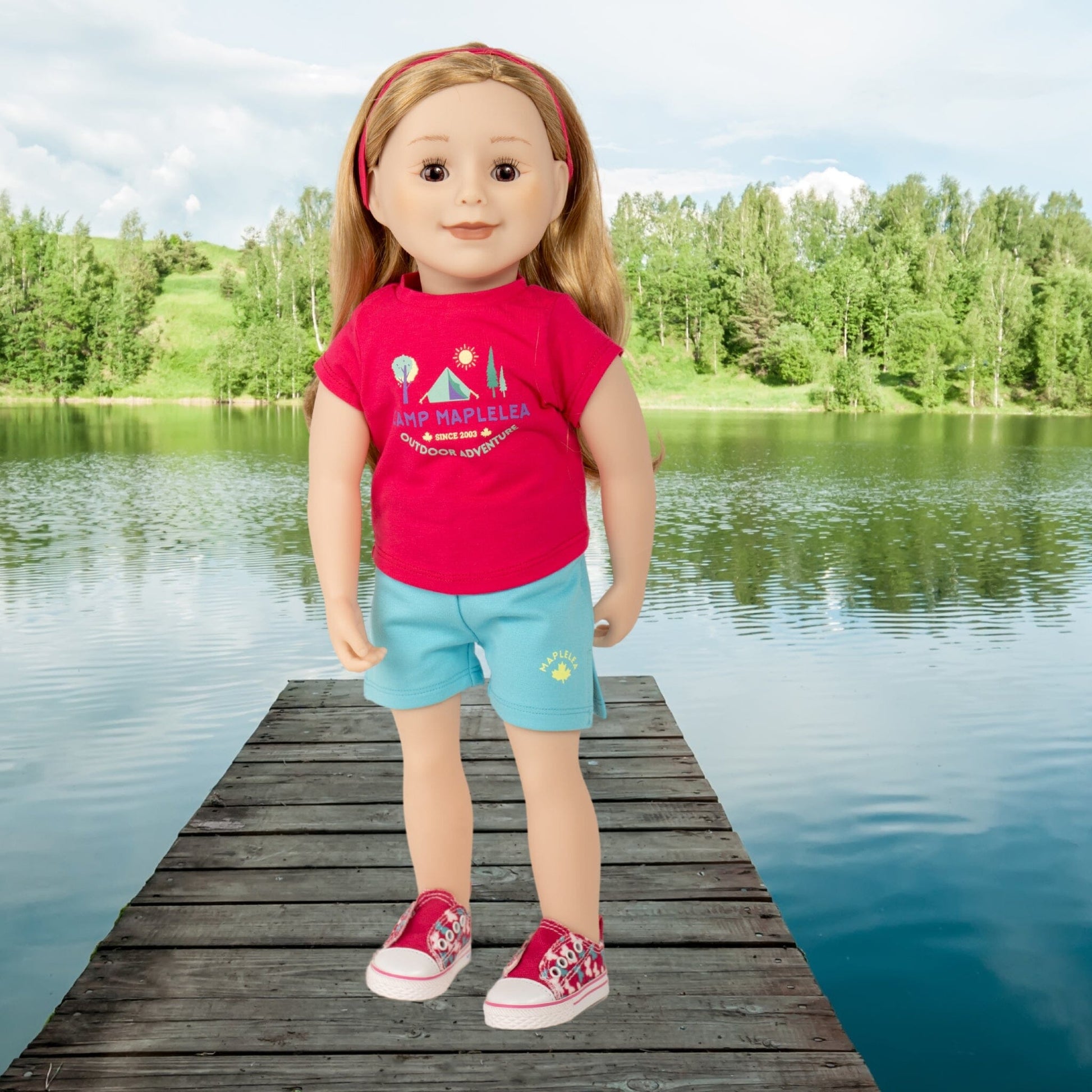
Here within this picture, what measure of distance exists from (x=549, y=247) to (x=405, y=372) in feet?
1.55

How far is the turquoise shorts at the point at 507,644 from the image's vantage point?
2.05 meters

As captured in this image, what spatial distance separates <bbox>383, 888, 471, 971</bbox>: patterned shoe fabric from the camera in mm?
2180

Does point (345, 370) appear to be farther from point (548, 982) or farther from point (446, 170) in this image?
point (548, 982)

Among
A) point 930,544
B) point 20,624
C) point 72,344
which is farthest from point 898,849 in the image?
point 72,344

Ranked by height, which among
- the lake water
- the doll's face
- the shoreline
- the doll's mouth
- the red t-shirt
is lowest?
the lake water

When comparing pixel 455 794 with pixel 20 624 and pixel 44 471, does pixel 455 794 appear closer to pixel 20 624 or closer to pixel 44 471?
pixel 20 624

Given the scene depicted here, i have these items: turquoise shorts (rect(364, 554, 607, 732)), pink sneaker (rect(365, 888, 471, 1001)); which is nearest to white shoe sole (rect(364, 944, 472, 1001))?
pink sneaker (rect(365, 888, 471, 1001))

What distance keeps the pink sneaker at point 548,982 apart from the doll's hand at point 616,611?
0.55 meters

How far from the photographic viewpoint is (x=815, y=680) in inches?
241

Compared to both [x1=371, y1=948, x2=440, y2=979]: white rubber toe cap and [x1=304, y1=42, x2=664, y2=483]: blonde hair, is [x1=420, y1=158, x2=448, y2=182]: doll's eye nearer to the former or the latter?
[x1=304, y1=42, x2=664, y2=483]: blonde hair

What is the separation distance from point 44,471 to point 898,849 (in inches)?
591

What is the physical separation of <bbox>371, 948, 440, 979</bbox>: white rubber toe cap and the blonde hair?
3.05 feet

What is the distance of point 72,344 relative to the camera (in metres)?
40.0

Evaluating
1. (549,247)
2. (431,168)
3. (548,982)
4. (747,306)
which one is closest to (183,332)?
(747,306)
